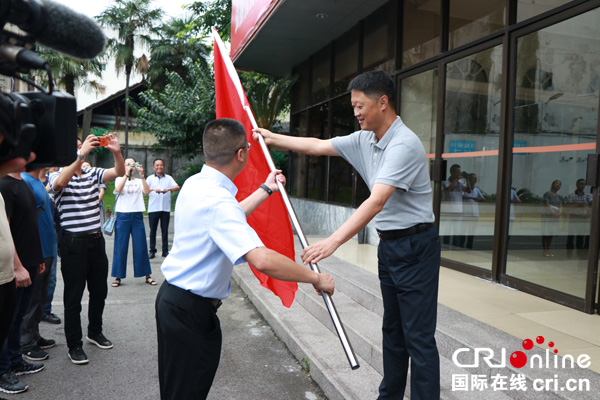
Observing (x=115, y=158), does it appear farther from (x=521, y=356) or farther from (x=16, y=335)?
(x=521, y=356)

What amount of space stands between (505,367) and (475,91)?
4323 mm

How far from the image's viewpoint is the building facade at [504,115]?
4.87 meters

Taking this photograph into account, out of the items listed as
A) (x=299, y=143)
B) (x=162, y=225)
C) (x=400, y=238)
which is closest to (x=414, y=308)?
(x=400, y=238)

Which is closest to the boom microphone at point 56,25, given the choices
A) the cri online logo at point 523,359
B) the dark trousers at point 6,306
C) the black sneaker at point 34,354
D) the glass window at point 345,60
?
the dark trousers at point 6,306

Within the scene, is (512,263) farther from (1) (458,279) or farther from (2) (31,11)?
(2) (31,11)

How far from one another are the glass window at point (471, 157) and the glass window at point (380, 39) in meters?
2.06

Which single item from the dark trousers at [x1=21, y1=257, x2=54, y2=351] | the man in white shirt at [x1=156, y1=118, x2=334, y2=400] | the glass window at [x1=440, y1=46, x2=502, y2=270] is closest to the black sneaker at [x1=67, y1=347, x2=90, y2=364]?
the dark trousers at [x1=21, y1=257, x2=54, y2=351]

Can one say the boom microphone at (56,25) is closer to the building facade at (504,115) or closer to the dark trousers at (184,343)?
the dark trousers at (184,343)

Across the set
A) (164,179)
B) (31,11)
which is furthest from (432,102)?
(31,11)

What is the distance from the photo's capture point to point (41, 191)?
462cm

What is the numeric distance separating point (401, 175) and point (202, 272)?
4.06 feet

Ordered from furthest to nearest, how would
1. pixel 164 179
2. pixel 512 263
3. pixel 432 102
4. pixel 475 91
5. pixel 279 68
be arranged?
1. pixel 279 68
2. pixel 164 179
3. pixel 432 102
4. pixel 475 91
5. pixel 512 263

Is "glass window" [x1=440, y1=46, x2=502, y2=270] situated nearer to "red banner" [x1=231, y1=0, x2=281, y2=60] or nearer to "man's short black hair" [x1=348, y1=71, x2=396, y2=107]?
"red banner" [x1=231, y1=0, x2=281, y2=60]

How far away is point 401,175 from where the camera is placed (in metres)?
2.77
